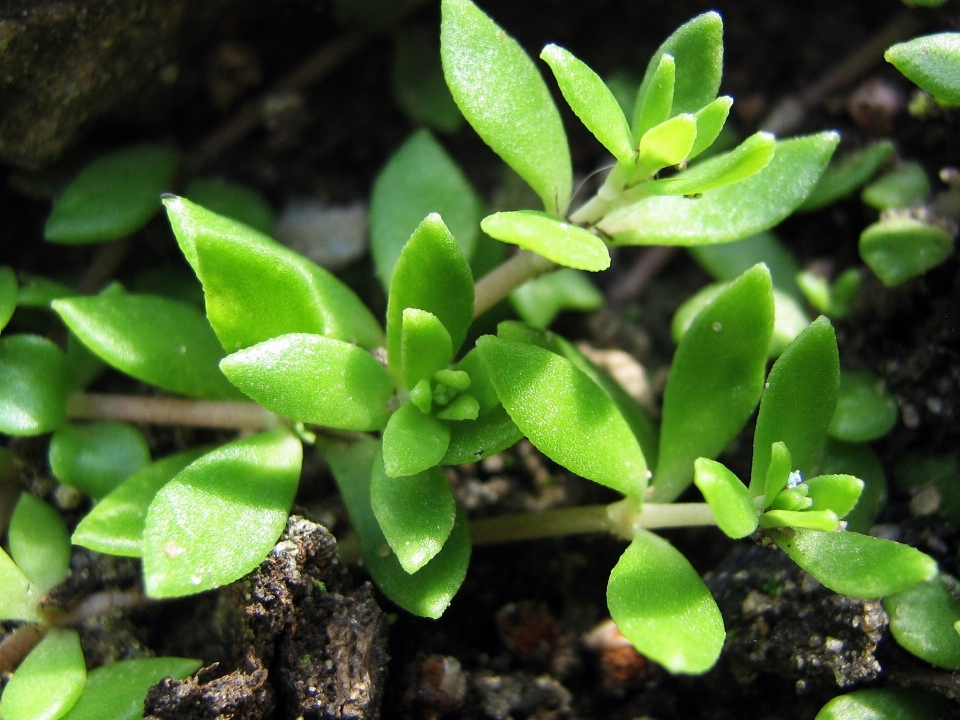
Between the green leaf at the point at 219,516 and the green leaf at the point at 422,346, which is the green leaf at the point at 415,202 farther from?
the green leaf at the point at 219,516

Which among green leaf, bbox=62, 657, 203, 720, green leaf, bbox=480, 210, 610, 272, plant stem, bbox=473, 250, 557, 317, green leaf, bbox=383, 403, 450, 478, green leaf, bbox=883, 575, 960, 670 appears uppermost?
green leaf, bbox=480, 210, 610, 272

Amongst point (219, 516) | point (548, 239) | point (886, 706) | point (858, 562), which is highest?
point (548, 239)

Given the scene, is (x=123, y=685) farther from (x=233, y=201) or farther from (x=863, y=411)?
(x=863, y=411)

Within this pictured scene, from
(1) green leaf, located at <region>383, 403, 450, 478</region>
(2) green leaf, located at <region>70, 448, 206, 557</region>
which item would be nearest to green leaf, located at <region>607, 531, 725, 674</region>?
(1) green leaf, located at <region>383, 403, 450, 478</region>

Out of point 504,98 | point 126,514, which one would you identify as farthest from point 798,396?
point 126,514

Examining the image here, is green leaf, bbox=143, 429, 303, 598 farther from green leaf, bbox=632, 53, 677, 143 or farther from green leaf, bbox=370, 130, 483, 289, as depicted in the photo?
green leaf, bbox=632, 53, 677, 143

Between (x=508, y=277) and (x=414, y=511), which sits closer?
(x=414, y=511)
